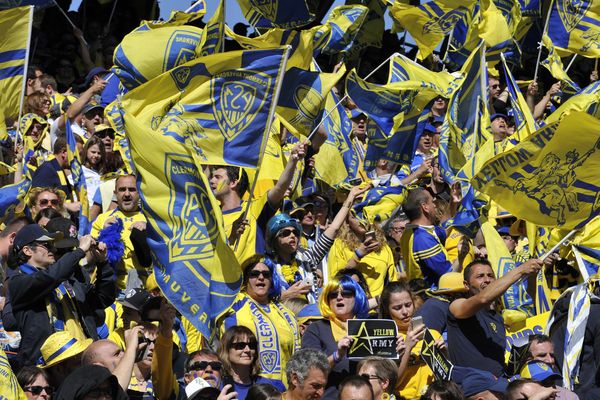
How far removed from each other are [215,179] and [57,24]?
715 centimetres

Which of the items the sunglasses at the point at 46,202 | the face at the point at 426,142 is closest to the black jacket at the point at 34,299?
the sunglasses at the point at 46,202

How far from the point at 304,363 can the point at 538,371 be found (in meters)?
1.86

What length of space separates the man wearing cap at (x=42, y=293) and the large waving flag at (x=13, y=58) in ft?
8.40

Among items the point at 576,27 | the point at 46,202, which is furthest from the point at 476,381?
the point at 576,27

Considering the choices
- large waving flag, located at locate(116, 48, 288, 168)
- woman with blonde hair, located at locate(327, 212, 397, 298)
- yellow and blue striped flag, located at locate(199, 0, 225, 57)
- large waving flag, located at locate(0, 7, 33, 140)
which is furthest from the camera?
large waving flag, located at locate(0, 7, 33, 140)

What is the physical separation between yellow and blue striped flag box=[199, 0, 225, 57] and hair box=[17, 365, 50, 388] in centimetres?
363

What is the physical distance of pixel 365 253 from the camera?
1211cm

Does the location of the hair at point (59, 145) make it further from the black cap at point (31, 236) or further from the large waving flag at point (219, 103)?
the black cap at point (31, 236)

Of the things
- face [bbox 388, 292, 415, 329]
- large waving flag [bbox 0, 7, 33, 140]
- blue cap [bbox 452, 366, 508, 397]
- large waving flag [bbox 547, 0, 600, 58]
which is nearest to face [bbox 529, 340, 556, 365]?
blue cap [bbox 452, 366, 508, 397]

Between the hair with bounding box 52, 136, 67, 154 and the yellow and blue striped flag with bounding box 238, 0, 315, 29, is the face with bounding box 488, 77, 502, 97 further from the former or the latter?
the hair with bounding box 52, 136, 67, 154

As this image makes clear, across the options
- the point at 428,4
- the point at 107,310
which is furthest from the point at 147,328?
the point at 428,4

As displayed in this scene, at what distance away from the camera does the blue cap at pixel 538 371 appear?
10.1 meters

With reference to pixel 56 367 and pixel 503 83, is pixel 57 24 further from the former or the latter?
pixel 56 367

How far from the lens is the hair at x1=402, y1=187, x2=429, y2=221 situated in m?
12.4
